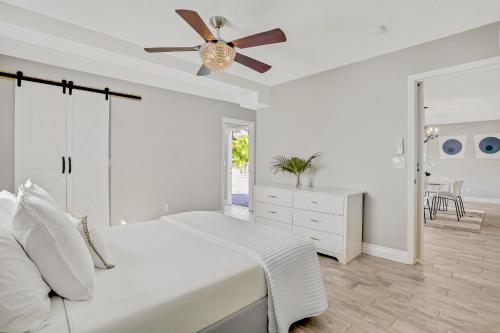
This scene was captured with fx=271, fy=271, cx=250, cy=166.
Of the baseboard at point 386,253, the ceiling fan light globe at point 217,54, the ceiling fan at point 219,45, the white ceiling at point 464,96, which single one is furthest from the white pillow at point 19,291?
the white ceiling at point 464,96

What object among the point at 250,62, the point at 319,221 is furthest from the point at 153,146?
the point at 319,221

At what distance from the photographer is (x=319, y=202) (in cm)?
322

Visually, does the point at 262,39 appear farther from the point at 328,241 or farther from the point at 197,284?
the point at 328,241

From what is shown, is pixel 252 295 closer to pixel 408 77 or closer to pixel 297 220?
pixel 297 220

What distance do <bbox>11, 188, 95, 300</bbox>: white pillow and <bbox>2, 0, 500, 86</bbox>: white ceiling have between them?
1909 mm

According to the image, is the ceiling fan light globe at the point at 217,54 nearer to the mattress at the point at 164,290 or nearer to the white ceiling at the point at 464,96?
the mattress at the point at 164,290

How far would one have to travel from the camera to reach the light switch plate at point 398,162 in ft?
10.1

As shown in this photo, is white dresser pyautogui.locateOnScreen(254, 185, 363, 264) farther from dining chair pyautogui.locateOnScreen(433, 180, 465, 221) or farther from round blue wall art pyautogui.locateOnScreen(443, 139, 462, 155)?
round blue wall art pyautogui.locateOnScreen(443, 139, 462, 155)

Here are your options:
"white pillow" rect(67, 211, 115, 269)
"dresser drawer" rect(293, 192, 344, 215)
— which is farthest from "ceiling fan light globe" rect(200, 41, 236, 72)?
"dresser drawer" rect(293, 192, 344, 215)

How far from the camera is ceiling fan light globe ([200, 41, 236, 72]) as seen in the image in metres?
2.10

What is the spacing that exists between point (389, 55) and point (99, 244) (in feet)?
11.3

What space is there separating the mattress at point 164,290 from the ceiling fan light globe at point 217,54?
1.40 metres

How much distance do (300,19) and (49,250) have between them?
250 cm

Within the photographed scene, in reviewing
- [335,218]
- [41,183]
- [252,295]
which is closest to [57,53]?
[41,183]
